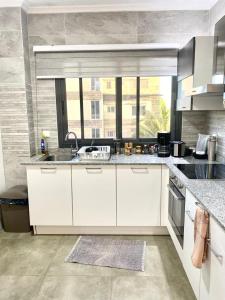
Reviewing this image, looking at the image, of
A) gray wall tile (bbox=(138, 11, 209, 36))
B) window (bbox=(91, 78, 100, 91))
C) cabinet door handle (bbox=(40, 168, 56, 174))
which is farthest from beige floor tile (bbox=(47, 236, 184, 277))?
gray wall tile (bbox=(138, 11, 209, 36))

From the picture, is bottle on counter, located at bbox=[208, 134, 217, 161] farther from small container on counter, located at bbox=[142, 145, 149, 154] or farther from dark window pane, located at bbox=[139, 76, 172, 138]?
small container on counter, located at bbox=[142, 145, 149, 154]

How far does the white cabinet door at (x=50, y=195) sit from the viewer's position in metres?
2.54

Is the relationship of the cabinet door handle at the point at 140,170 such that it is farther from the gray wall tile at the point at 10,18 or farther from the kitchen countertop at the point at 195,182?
the gray wall tile at the point at 10,18

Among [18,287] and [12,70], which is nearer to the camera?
[18,287]

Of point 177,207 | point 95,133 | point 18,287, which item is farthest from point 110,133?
point 18,287

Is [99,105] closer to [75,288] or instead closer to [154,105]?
[154,105]

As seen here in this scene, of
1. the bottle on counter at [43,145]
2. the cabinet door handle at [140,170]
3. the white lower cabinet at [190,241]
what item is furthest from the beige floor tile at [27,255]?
the white lower cabinet at [190,241]

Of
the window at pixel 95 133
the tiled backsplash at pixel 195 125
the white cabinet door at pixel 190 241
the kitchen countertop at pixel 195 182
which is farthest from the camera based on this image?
the window at pixel 95 133

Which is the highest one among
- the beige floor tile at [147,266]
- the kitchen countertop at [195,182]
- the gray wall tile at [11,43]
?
the gray wall tile at [11,43]

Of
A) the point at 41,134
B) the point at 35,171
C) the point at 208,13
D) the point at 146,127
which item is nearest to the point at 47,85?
the point at 41,134

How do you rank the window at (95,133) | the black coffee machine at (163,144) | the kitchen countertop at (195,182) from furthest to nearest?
1. the window at (95,133)
2. the black coffee machine at (163,144)
3. the kitchen countertop at (195,182)

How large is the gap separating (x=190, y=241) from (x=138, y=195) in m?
0.89

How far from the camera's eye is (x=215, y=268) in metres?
1.29

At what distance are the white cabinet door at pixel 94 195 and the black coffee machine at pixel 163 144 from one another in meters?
0.63
